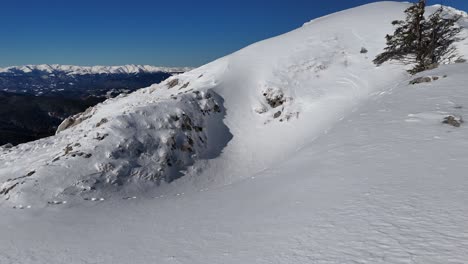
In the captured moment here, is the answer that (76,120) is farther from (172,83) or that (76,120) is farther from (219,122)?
(219,122)

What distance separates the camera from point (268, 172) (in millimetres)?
16344

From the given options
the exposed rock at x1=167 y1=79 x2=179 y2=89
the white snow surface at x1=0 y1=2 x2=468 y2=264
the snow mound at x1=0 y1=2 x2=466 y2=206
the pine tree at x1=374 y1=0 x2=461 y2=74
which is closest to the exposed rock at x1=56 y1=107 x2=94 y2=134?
the snow mound at x1=0 y1=2 x2=466 y2=206

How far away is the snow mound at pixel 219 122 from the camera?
23156mm

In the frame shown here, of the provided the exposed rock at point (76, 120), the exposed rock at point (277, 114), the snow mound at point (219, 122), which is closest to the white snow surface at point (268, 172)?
the snow mound at point (219, 122)

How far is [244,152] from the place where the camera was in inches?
1180

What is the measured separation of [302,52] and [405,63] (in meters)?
12.1

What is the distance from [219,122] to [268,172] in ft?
57.2

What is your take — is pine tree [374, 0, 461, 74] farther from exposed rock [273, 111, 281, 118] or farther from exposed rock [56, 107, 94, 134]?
exposed rock [56, 107, 94, 134]

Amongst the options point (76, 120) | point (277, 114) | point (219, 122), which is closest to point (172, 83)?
point (219, 122)

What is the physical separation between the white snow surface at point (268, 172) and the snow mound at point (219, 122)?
14 cm

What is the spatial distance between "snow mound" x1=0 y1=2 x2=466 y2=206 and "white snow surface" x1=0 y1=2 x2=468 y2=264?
139 millimetres

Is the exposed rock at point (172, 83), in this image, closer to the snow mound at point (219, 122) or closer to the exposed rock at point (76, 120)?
the snow mound at point (219, 122)

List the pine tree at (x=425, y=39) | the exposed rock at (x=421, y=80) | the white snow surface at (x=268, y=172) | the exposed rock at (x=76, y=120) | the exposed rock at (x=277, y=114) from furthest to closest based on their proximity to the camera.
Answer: the exposed rock at (x=76, y=120) < the exposed rock at (x=277, y=114) < the pine tree at (x=425, y=39) < the exposed rock at (x=421, y=80) < the white snow surface at (x=268, y=172)

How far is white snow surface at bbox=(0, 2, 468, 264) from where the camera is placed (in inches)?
305
